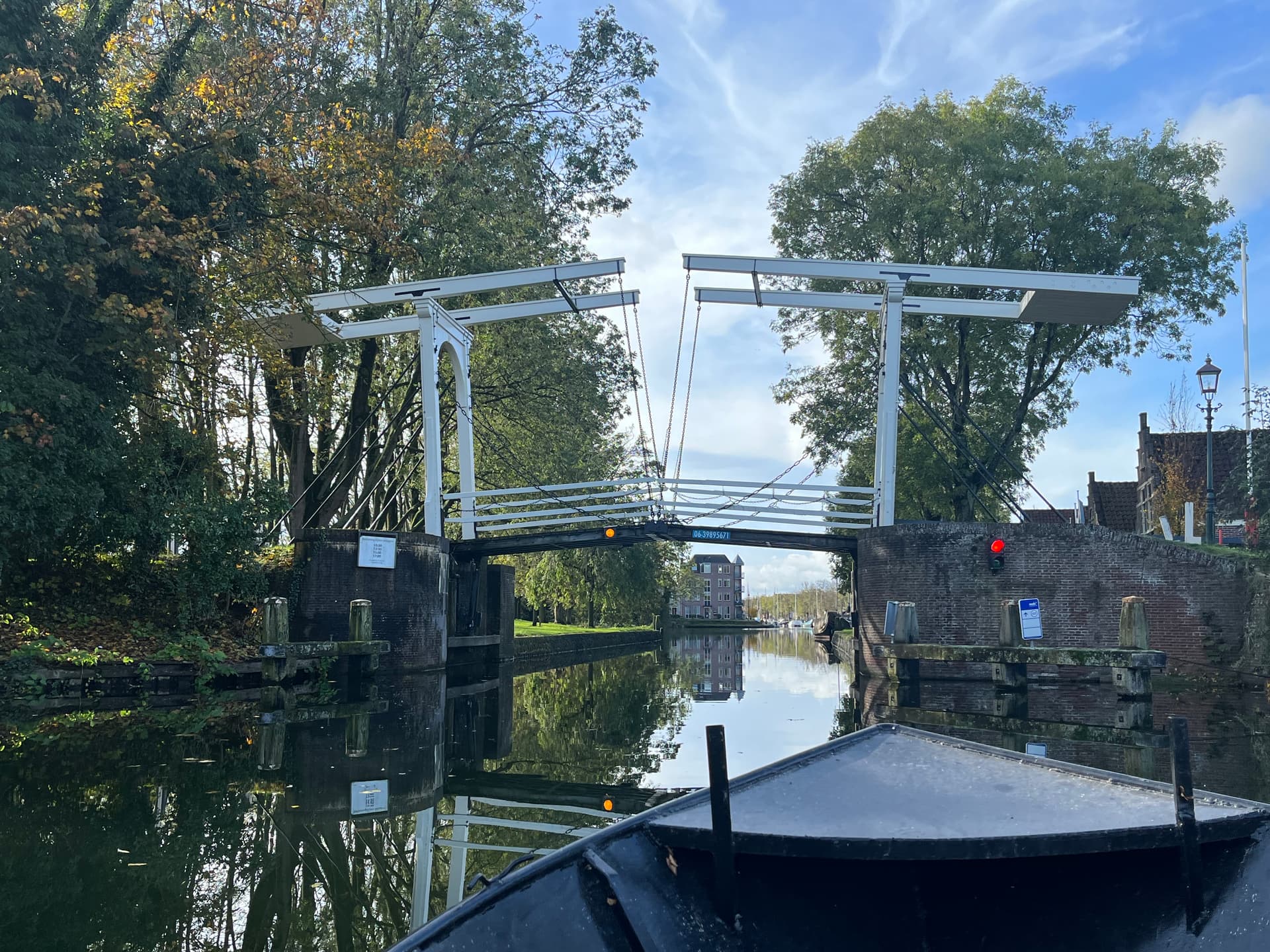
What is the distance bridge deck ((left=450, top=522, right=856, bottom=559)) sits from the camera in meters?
15.4

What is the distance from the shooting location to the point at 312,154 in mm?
13453

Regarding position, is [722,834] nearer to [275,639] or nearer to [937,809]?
[937,809]

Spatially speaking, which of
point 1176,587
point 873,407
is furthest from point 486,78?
point 1176,587

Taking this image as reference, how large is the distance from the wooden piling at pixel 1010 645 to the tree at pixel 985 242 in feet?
17.5

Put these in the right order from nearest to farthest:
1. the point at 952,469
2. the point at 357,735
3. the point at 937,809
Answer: the point at 937,809 → the point at 357,735 → the point at 952,469

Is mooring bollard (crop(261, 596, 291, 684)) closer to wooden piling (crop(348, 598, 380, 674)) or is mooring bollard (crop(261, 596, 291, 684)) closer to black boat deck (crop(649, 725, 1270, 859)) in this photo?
wooden piling (crop(348, 598, 380, 674))

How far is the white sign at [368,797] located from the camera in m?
4.78

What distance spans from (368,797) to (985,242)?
17.7 meters

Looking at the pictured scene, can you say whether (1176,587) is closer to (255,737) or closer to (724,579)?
(255,737)

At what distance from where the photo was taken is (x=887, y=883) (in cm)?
247

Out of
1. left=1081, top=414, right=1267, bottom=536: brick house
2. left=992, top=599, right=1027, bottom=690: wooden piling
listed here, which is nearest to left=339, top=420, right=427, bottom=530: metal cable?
left=992, top=599, right=1027, bottom=690: wooden piling

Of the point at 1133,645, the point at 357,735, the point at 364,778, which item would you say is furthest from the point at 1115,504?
the point at 364,778

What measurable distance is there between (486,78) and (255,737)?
11.5 metres

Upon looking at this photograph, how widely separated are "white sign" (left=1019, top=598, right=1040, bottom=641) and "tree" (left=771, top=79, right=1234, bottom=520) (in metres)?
5.26
